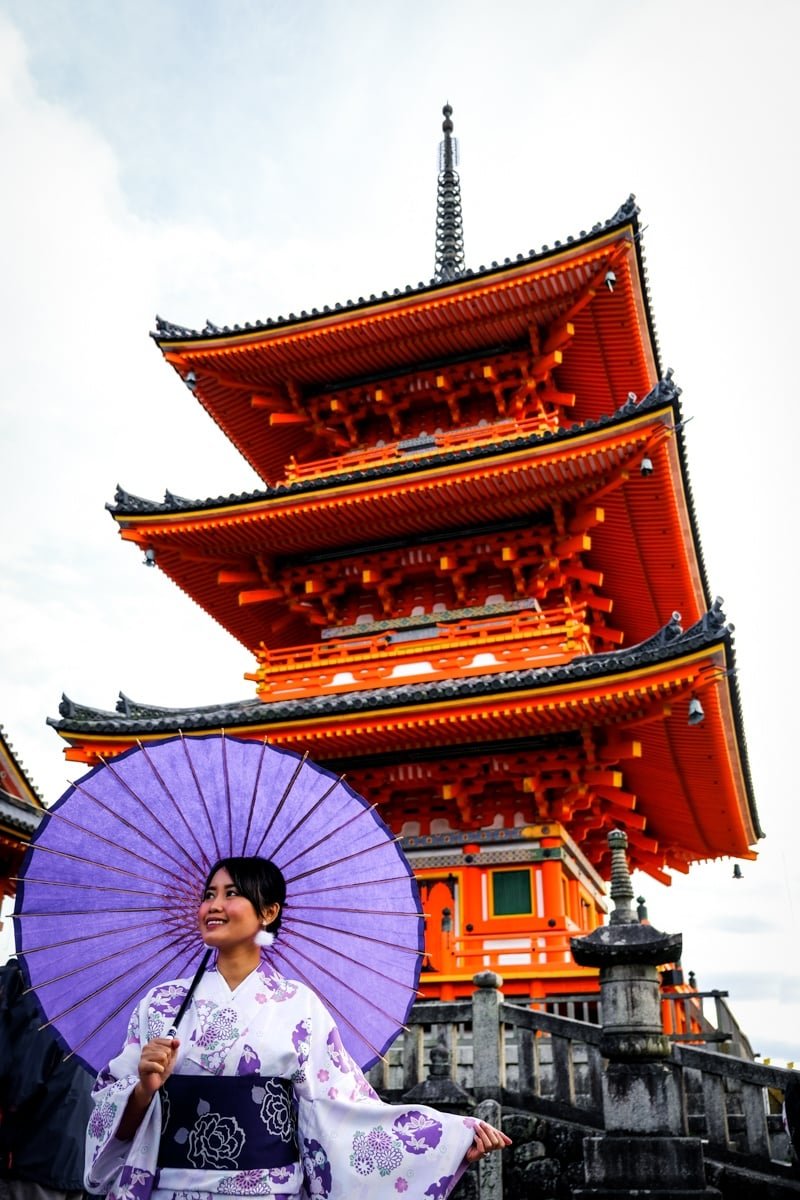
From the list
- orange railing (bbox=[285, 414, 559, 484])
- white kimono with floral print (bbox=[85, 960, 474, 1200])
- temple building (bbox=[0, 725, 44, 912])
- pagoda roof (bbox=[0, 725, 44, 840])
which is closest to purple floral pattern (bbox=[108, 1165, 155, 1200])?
white kimono with floral print (bbox=[85, 960, 474, 1200])

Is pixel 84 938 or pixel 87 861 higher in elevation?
pixel 87 861

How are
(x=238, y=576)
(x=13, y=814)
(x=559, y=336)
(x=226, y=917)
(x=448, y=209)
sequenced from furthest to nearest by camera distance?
(x=448, y=209) < (x=238, y=576) < (x=559, y=336) < (x=13, y=814) < (x=226, y=917)

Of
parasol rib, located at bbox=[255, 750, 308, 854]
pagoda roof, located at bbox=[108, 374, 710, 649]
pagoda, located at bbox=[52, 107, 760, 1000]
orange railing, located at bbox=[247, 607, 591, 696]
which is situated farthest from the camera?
orange railing, located at bbox=[247, 607, 591, 696]

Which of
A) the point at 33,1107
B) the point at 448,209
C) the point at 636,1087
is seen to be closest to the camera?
the point at 33,1107

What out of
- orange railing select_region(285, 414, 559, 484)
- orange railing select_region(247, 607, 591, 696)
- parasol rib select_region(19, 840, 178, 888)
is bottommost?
parasol rib select_region(19, 840, 178, 888)


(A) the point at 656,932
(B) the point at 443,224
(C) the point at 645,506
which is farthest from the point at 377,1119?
(B) the point at 443,224

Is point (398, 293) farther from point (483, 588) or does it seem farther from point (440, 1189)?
point (440, 1189)

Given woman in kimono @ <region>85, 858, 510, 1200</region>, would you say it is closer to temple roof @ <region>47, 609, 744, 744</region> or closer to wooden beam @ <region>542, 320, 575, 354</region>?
temple roof @ <region>47, 609, 744, 744</region>

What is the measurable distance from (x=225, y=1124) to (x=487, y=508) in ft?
37.7

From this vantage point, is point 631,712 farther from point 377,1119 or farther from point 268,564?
point 377,1119

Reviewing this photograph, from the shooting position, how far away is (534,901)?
1198cm

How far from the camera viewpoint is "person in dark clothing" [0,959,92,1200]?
18.8 ft

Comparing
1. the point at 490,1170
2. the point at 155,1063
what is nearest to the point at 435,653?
the point at 490,1170

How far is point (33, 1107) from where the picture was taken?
19.1ft
